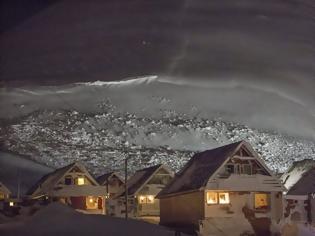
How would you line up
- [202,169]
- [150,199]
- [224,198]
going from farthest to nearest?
[150,199]
[202,169]
[224,198]

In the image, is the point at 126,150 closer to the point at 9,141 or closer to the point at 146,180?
the point at 146,180

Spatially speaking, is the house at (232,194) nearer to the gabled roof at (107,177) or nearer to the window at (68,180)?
the window at (68,180)

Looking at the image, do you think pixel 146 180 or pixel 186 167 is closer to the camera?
pixel 186 167

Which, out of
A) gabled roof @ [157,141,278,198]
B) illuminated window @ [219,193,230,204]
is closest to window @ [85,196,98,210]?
gabled roof @ [157,141,278,198]

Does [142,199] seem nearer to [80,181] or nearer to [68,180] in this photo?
[80,181]

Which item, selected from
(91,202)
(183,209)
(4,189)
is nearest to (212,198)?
(183,209)

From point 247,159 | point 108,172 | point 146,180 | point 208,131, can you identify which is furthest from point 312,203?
point 108,172
